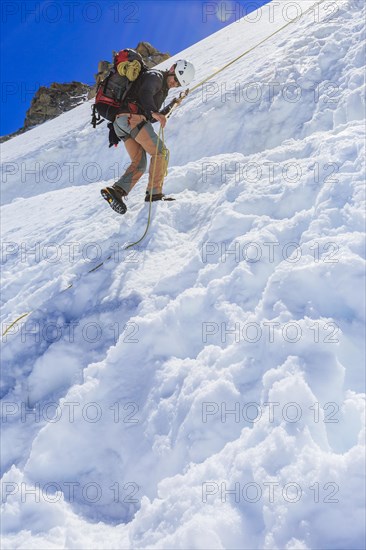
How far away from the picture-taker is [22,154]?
14.9 metres

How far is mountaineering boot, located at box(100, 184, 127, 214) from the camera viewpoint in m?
5.80

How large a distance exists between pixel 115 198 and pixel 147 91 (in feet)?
4.61

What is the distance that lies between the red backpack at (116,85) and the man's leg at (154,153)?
0.46 m

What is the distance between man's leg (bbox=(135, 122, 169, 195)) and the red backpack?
1.52 feet

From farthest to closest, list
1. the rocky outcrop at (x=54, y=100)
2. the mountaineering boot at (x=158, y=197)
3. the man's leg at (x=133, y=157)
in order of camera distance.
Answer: the rocky outcrop at (x=54, y=100) < the man's leg at (x=133, y=157) < the mountaineering boot at (x=158, y=197)

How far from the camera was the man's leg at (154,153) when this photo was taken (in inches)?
230

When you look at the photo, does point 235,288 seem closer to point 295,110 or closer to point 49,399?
point 49,399

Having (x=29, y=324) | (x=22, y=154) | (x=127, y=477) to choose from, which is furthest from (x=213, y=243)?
(x=22, y=154)

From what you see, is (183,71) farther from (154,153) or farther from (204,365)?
(204,365)

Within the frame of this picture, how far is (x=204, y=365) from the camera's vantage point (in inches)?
125

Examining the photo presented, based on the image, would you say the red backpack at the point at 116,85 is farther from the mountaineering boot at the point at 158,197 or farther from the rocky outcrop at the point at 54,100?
the rocky outcrop at the point at 54,100

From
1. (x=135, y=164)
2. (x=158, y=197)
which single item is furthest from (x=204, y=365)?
(x=135, y=164)

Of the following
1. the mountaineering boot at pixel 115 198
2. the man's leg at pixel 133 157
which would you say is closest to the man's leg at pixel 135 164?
the man's leg at pixel 133 157

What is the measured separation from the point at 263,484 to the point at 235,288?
5.64 ft
